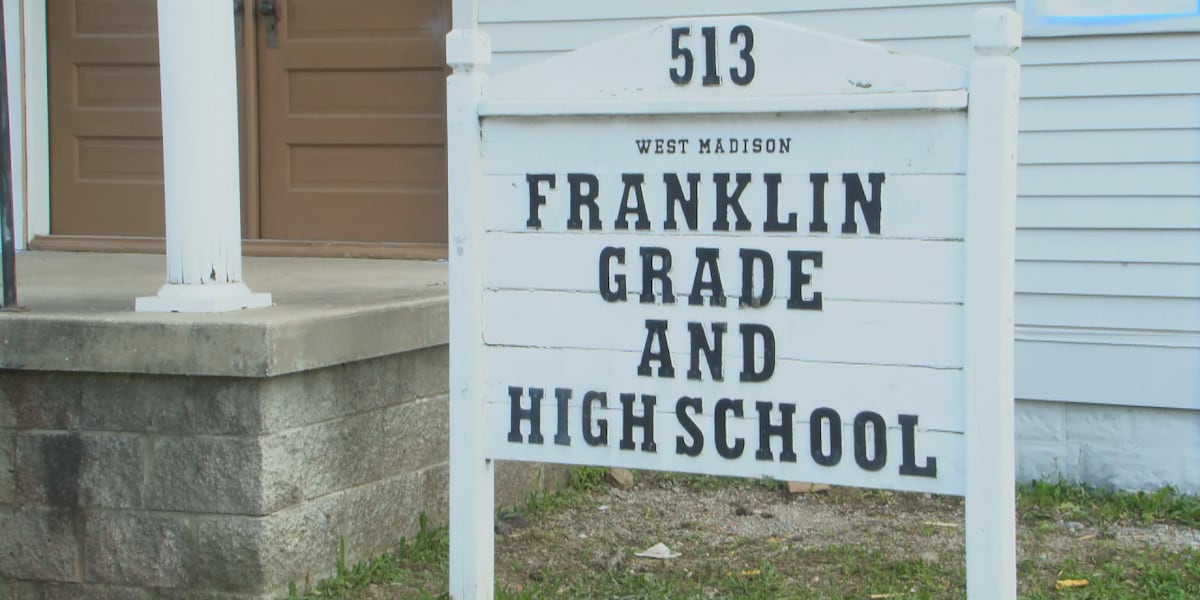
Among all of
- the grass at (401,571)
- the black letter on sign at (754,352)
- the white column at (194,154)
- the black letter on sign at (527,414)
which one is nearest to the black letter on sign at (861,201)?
the black letter on sign at (754,352)

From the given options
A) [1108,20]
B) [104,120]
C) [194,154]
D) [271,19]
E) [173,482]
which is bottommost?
[173,482]

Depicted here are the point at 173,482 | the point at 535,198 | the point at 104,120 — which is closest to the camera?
the point at 535,198

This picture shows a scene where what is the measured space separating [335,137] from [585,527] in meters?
2.48

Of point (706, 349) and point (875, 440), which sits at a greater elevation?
point (706, 349)

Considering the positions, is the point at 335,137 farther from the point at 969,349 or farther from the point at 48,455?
the point at 969,349

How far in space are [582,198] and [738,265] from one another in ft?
1.38

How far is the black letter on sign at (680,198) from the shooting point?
10.4ft

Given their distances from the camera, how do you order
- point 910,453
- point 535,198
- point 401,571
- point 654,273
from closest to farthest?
point 910,453
point 654,273
point 535,198
point 401,571

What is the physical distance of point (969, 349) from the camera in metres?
2.92

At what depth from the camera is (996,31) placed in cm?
284

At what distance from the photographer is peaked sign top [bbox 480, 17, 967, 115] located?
2.96m

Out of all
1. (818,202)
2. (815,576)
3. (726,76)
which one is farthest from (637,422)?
(815,576)

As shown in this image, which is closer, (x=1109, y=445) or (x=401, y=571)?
(x=401, y=571)

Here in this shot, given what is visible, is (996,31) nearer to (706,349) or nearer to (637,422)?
(706,349)
